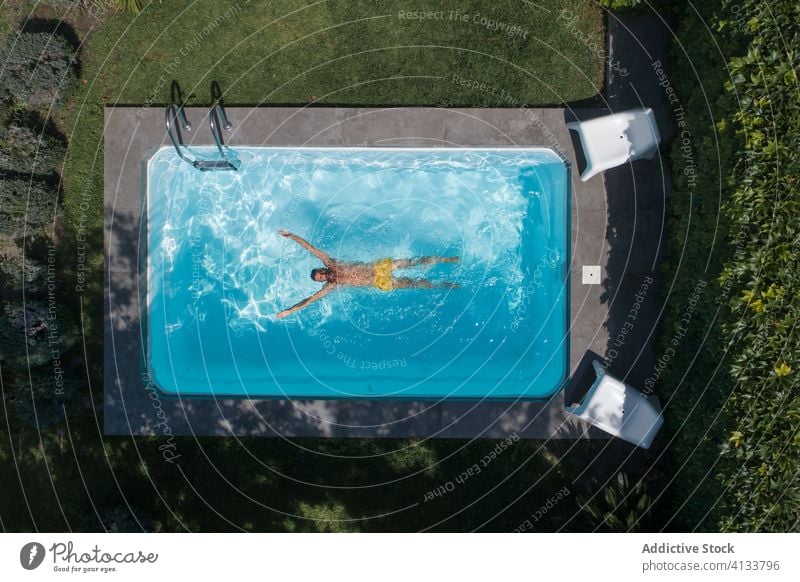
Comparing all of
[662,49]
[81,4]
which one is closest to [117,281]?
[81,4]

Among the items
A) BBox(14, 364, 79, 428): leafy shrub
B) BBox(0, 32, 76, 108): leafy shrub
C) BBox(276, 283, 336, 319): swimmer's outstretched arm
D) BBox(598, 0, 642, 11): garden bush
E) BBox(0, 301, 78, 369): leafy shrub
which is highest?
BBox(598, 0, 642, 11): garden bush

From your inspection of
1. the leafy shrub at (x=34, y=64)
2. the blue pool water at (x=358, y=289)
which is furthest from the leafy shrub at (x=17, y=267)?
the leafy shrub at (x=34, y=64)

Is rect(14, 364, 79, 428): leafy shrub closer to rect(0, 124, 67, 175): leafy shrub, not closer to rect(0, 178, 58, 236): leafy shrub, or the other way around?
rect(0, 178, 58, 236): leafy shrub

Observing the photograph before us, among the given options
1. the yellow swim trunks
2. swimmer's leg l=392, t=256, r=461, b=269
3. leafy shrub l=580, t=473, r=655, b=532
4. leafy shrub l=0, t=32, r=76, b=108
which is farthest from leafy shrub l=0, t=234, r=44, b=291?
leafy shrub l=580, t=473, r=655, b=532

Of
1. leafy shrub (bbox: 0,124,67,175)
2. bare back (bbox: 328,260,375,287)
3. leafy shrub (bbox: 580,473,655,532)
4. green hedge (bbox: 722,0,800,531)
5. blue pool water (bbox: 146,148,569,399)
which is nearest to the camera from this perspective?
green hedge (bbox: 722,0,800,531)

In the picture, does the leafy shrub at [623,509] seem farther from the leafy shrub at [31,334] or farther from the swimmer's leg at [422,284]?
the leafy shrub at [31,334]

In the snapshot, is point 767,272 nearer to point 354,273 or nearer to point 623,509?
point 623,509

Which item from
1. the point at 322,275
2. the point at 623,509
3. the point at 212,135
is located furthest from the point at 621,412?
the point at 212,135
